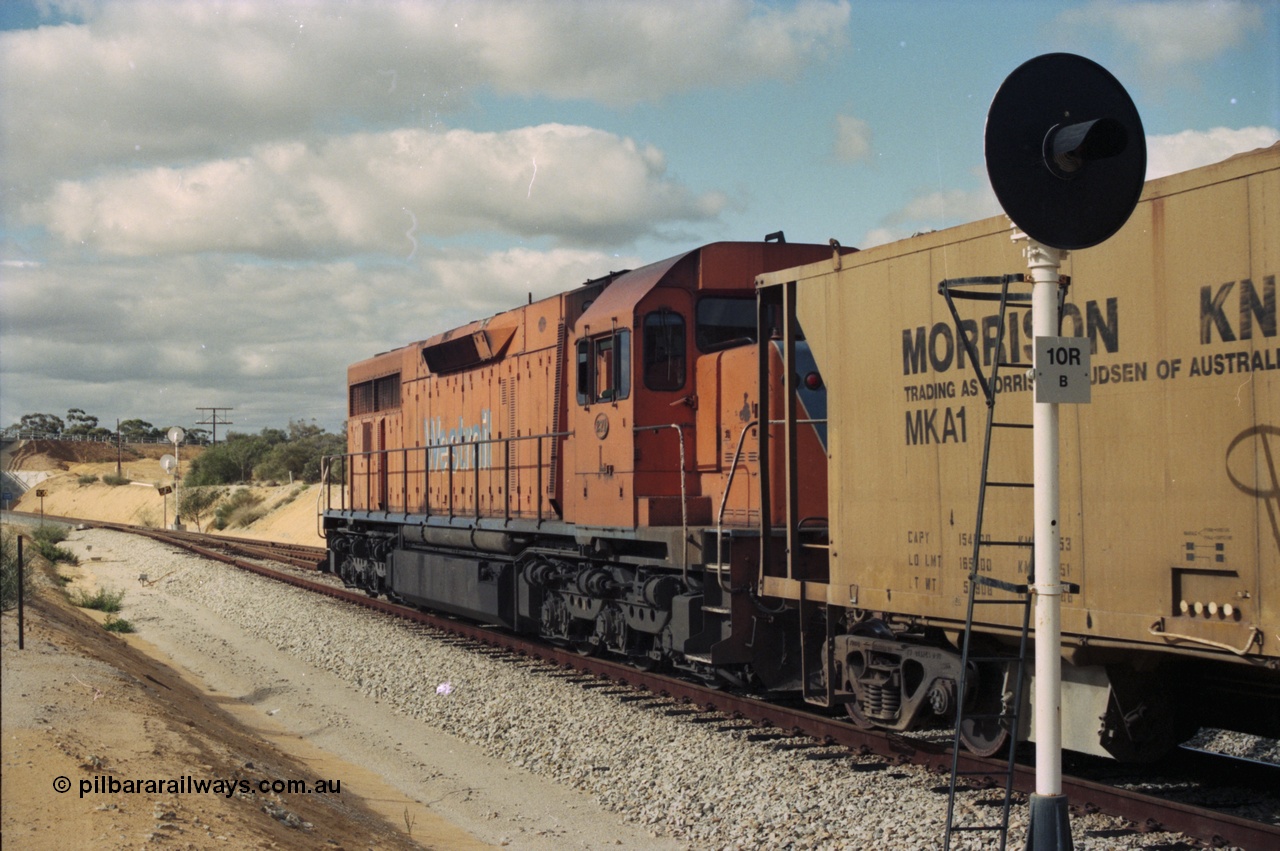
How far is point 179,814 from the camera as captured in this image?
18.8ft

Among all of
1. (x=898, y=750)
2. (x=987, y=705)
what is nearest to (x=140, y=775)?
(x=898, y=750)

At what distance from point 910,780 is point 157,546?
104ft

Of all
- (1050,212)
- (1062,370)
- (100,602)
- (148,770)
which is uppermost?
(1050,212)

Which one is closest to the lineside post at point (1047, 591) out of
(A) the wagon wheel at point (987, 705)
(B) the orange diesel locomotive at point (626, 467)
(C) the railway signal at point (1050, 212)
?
(C) the railway signal at point (1050, 212)

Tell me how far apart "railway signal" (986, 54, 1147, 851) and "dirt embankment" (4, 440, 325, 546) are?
1291 inches

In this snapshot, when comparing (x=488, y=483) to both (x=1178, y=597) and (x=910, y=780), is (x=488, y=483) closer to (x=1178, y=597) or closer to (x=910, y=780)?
(x=910, y=780)

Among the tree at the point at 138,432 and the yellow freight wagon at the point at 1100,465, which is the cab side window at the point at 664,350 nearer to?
the yellow freight wagon at the point at 1100,465

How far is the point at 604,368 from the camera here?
11664mm

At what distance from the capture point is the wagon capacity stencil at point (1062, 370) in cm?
432

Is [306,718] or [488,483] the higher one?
[488,483]

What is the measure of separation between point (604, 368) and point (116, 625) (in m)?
10.6

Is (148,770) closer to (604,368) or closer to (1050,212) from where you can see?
(1050,212)

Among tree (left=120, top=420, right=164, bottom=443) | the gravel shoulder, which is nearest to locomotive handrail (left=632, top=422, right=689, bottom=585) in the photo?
the gravel shoulder

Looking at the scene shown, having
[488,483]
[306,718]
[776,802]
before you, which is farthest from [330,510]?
[776,802]
